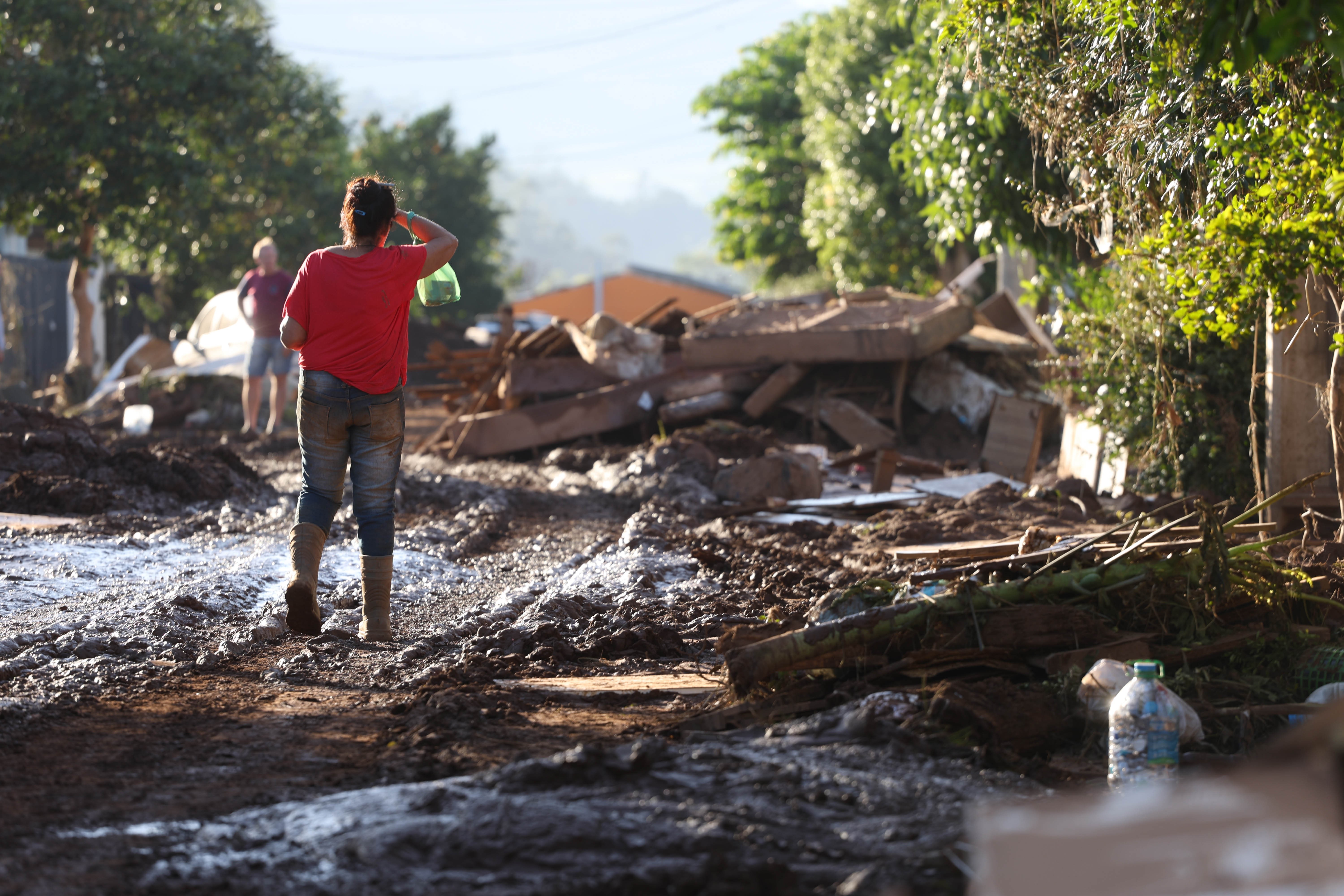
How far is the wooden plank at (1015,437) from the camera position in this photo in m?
11.3

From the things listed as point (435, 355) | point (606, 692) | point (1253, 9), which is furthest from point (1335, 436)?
point (435, 355)

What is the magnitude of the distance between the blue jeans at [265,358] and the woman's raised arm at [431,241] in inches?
310

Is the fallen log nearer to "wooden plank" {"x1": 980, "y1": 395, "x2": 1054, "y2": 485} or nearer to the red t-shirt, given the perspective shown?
the red t-shirt

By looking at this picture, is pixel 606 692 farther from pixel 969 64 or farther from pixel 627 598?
pixel 969 64

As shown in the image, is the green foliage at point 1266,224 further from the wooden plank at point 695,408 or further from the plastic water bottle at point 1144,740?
the wooden plank at point 695,408

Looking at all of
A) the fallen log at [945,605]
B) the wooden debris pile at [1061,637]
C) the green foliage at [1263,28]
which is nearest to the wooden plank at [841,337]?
the wooden debris pile at [1061,637]

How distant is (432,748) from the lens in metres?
3.50

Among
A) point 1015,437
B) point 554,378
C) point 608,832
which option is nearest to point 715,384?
point 554,378

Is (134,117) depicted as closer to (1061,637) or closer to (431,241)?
(431,241)

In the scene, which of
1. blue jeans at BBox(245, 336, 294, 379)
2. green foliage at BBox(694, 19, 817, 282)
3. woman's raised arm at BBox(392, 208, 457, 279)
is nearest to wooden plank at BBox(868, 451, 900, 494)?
woman's raised arm at BBox(392, 208, 457, 279)

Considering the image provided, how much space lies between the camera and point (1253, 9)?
3.73 m

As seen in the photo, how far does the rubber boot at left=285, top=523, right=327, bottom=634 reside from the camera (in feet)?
15.8

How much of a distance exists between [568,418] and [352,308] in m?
8.05

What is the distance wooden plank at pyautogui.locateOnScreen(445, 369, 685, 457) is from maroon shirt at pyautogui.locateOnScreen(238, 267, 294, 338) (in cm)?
238
